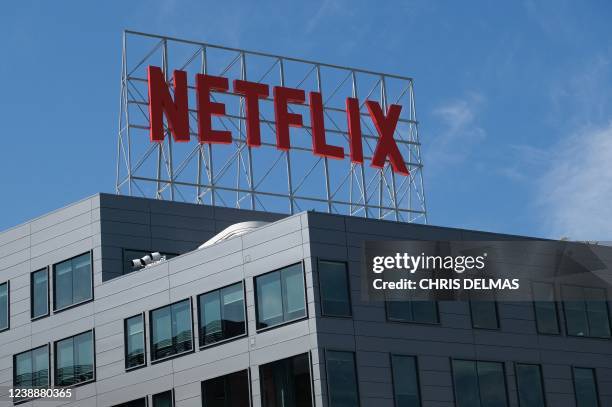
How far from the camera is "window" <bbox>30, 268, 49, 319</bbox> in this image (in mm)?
82000

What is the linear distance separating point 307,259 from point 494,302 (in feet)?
40.4

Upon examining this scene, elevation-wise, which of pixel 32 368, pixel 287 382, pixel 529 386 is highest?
pixel 32 368

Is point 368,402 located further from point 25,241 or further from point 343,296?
point 25,241

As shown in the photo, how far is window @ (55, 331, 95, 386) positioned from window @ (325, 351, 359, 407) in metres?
16.9

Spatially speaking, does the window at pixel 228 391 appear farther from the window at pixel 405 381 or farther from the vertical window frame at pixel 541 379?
the vertical window frame at pixel 541 379

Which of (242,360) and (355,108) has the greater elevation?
(355,108)

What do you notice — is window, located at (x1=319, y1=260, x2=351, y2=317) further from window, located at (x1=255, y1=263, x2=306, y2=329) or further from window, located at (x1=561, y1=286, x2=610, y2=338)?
window, located at (x1=561, y1=286, x2=610, y2=338)

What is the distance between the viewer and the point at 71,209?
82.1 meters

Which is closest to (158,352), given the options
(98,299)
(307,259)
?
(98,299)

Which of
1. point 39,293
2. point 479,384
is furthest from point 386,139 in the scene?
point 39,293

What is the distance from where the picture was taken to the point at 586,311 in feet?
263

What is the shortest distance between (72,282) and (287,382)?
1795 cm

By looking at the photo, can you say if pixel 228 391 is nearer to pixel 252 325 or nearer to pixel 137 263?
pixel 252 325

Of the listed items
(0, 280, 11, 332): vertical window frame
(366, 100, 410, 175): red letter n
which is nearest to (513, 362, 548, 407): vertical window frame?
(366, 100, 410, 175): red letter n
